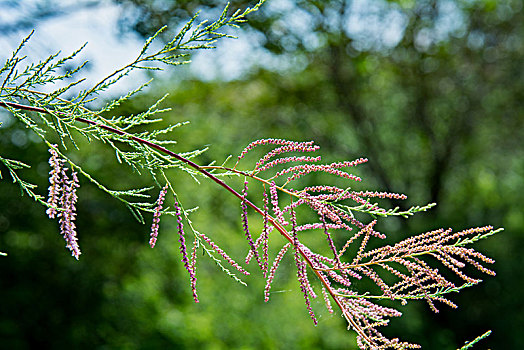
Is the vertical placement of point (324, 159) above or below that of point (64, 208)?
above

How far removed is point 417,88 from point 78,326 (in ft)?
16.7

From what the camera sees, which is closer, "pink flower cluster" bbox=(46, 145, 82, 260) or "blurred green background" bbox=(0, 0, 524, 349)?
"pink flower cluster" bbox=(46, 145, 82, 260)

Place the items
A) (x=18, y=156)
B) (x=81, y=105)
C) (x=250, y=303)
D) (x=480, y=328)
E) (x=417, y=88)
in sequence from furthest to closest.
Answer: (x=417, y=88) < (x=480, y=328) < (x=250, y=303) < (x=18, y=156) < (x=81, y=105)

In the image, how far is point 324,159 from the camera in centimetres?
684

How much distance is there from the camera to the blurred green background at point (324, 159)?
14.9 ft

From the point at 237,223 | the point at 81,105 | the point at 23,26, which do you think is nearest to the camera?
the point at 81,105

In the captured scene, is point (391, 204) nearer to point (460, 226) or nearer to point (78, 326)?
point (460, 226)

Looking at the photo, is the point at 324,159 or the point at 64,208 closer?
the point at 64,208

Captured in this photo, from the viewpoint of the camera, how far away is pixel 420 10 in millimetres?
6438

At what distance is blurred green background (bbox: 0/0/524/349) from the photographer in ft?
14.9

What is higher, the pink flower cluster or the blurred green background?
the blurred green background

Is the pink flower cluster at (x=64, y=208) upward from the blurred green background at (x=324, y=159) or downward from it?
downward

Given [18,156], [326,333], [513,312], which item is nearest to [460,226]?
[513,312]

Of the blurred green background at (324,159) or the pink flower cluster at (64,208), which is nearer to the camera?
the pink flower cluster at (64,208)
